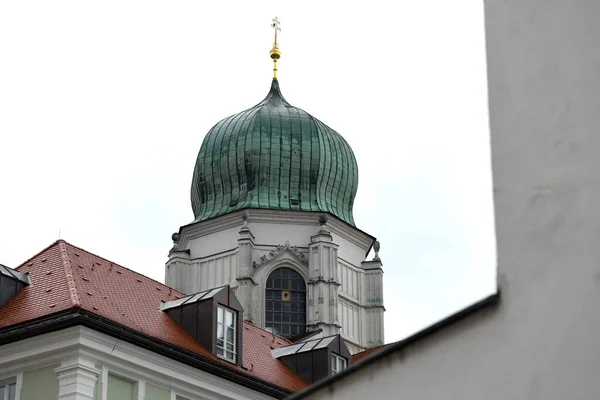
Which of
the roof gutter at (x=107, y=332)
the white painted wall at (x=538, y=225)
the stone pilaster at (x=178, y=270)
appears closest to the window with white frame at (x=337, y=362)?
the roof gutter at (x=107, y=332)

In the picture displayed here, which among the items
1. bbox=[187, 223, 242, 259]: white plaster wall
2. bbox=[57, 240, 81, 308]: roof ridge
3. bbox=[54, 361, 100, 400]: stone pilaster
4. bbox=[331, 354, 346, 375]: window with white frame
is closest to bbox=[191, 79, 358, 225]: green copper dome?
bbox=[187, 223, 242, 259]: white plaster wall

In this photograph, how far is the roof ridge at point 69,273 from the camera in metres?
23.3

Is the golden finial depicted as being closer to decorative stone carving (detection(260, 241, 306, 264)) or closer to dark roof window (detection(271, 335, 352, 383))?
decorative stone carving (detection(260, 241, 306, 264))

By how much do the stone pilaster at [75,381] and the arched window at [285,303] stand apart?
32.1 meters

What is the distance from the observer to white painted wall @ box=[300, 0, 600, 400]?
21.5 ft

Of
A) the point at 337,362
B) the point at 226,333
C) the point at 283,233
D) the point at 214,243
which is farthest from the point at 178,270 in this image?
the point at 226,333

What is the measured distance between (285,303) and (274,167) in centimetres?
726

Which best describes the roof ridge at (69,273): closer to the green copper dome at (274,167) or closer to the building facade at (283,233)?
the building facade at (283,233)

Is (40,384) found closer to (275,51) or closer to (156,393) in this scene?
(156,393)

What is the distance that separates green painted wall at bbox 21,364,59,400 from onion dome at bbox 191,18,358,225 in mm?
34798

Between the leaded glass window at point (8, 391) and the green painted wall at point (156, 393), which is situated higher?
the green painted wall at point (156, 393)

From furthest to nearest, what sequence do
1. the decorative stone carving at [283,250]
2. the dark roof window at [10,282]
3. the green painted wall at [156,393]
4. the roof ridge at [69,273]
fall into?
the decorative stone carving at [283,250] < the dark roof window at [10,282] < the green painted wall at [156,393] < the roof ridge at [69,273]

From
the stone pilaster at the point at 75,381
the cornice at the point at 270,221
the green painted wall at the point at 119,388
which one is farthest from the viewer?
the cornice at the point at 270,221

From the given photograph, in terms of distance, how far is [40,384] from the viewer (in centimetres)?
2238
